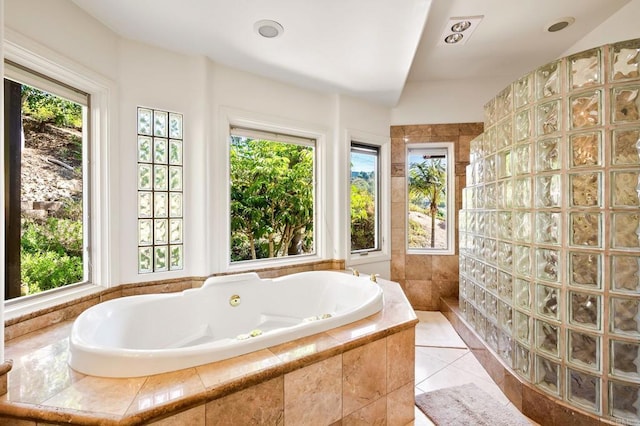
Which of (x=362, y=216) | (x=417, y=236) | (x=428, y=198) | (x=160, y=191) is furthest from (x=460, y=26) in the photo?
(x=160, y=191)

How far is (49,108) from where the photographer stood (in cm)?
160

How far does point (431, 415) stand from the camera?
1606mm

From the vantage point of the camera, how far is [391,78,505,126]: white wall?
9.87 feet

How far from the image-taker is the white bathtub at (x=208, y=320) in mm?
1065

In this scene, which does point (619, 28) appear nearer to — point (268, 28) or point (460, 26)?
point (460, 26)

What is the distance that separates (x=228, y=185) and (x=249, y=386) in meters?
1.58

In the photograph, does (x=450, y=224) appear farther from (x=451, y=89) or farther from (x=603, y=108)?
(x=603, y=108)

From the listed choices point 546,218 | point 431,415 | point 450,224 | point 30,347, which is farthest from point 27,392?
point 450,224

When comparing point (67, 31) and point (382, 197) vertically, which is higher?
point (67, 31)

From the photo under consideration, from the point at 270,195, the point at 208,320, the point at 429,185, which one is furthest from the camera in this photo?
the point at 429,185

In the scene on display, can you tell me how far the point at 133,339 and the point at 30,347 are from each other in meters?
0.43

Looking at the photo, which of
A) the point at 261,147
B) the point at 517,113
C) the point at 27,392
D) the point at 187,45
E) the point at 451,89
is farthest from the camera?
the point at 451,89

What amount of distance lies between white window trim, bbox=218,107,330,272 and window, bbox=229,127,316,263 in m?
0.06

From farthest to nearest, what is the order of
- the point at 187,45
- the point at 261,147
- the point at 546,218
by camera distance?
the point at 261,147 → the point at 187,45 → the point at 546,218
